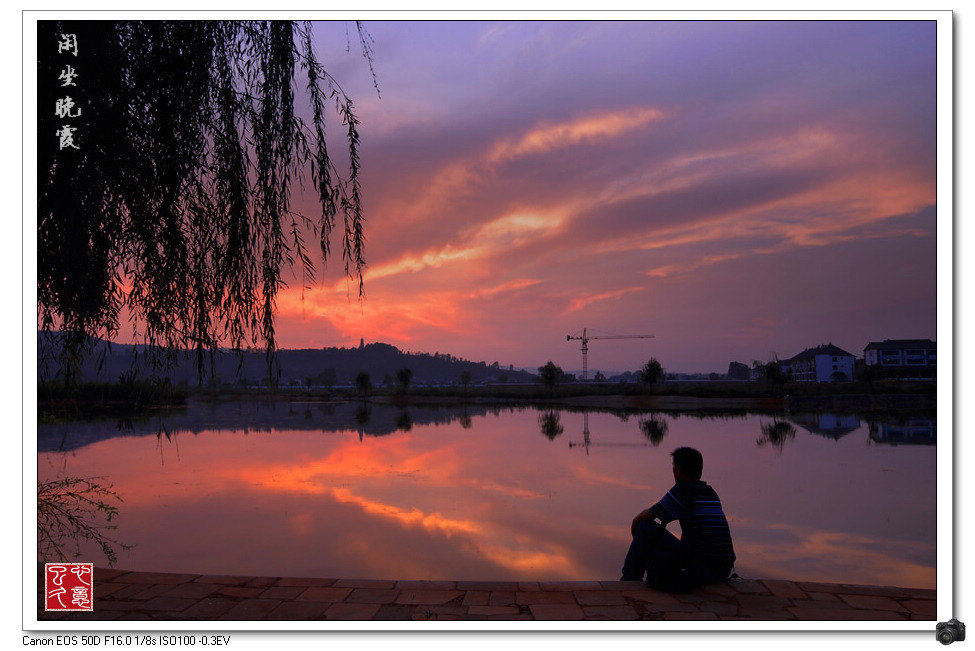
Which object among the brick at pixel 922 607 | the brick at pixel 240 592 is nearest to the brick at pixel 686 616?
the brick at pixel 922 607

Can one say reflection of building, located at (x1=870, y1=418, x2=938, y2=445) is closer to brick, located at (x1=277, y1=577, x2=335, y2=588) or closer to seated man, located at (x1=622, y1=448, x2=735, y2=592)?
seated man, located at (x1=622, y1=448, x2=735, y2=592)

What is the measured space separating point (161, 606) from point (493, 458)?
982 centimetres

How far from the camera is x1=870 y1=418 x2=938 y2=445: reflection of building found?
15344 mm

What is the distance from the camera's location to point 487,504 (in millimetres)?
7523

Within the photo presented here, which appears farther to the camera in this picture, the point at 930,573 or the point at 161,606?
the point at 930,573

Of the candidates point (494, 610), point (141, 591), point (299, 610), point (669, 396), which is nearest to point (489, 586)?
point (494, 610)

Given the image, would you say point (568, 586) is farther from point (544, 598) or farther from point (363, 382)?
point (363, 382)

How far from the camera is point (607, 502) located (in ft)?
25.1

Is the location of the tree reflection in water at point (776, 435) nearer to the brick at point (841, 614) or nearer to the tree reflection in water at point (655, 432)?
the tree reflection in water at point (655, 432)
